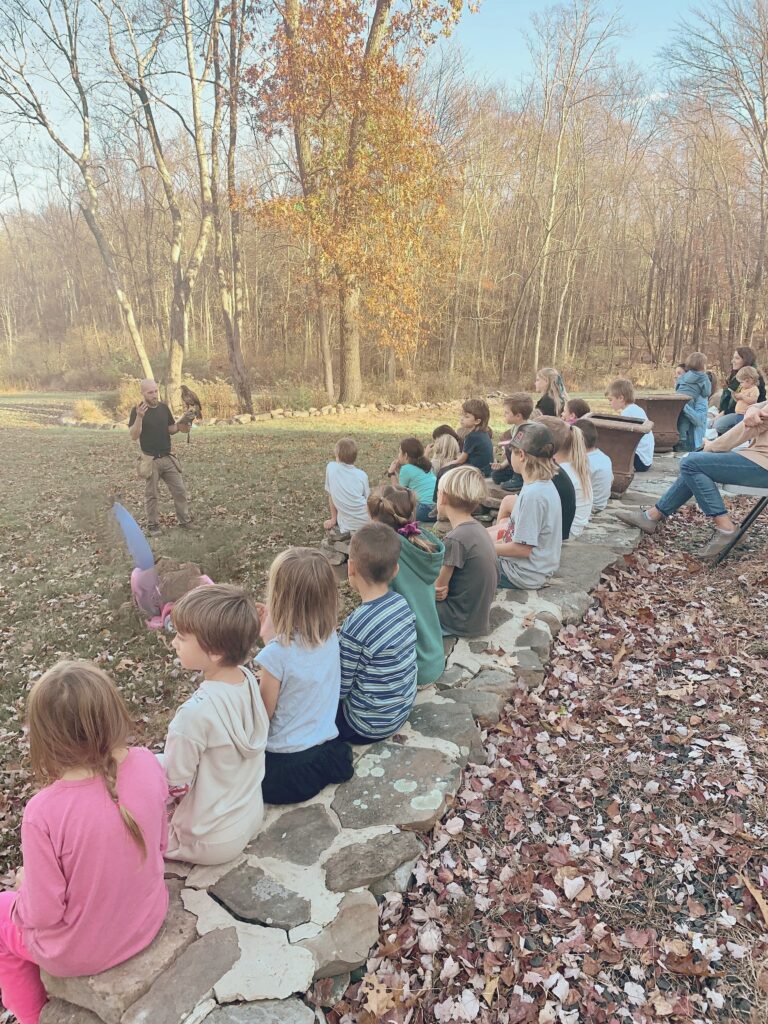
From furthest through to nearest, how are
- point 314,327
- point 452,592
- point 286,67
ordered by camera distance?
1. point 314,327
2. point 286,67
3. point 452,592

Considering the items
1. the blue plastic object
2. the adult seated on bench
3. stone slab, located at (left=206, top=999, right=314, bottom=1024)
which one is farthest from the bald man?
stone slab, located at (left=206, top=999, right=314, bottom=1024)

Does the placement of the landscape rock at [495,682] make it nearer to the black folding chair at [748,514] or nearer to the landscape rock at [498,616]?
the landscape rock at [498,616]

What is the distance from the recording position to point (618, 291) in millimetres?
27688

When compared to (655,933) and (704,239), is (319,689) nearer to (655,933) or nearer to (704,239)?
(655,933)

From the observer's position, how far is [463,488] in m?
3.48

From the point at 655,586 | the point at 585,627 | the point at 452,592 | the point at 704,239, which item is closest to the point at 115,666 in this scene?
the point at 452,592

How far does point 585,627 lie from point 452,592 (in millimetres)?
1110

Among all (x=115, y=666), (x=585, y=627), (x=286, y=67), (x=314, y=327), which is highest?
(x=286, y=67)

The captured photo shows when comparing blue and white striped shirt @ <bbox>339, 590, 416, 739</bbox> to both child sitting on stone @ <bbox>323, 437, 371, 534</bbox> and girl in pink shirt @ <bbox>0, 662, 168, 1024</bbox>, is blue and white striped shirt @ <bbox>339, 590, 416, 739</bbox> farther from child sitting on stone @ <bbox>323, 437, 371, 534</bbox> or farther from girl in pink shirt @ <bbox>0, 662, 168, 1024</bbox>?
child sitting on stone @ <bbox>323, 437, 371, 534</bbox>

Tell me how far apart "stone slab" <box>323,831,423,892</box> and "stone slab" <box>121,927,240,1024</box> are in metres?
0.39

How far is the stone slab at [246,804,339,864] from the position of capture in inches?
89.0

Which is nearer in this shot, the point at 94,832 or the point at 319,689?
the point at 94,832

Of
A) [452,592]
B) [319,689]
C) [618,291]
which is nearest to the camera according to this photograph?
[319,689]

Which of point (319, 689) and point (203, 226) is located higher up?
point (203, 226)
